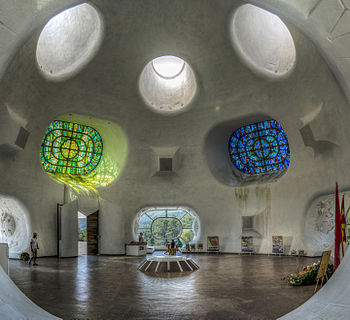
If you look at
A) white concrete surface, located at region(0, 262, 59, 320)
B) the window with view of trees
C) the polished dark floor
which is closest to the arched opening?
the window with view of trees

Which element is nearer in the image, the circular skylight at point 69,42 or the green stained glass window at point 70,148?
the circular skylight at point 69,42

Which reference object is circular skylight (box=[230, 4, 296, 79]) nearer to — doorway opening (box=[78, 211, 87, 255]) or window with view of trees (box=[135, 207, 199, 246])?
window with view of trees (box=[135, 207, 199, 246])

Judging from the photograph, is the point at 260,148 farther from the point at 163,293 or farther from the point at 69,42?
the point at 163,293

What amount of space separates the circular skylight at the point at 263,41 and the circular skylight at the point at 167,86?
375 cm

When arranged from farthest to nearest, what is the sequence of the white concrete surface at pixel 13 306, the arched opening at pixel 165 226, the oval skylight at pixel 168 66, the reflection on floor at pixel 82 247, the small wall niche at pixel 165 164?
1. the arched opening at pixel 165 226
2. the oval skylight at pixel 168 66
3. the small wall niche at pixel 165 164
4. the reflection on floor at pixel 82 247
5. the white concrete surface at pixel 13 306

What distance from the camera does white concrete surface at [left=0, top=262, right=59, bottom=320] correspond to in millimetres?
3572

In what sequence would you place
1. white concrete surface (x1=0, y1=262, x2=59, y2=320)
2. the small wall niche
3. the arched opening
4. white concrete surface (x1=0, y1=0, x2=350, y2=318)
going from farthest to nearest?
1. the arched opening
2. the small wall niche
3. white concrete surface (x1=0, y1=0, x2=350, y2=318)
4. white concrete surface (x1=0, y1=262, x2=59, y2=320)

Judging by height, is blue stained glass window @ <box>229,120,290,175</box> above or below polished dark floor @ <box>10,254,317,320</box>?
above

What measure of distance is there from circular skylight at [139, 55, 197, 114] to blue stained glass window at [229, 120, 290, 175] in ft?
12.6

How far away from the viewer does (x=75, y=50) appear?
15.4 m

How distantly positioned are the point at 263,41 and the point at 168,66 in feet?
20.4

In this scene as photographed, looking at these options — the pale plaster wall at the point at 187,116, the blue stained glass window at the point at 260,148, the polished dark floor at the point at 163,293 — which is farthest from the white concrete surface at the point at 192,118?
the polished dark floor at the point at 163,293

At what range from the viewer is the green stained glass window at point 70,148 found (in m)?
18.9

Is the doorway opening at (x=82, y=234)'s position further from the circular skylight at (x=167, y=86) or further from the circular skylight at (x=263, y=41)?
the circular skylight at (x=263, y=41)
